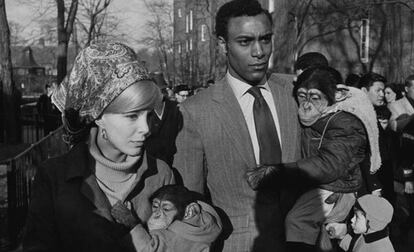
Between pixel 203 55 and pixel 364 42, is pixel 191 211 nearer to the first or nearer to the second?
pixel 364 42

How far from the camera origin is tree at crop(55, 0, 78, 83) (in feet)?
78.8

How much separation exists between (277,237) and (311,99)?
0.96 metres

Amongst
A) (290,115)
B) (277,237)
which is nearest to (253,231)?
(277,237)

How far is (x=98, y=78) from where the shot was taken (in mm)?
2670

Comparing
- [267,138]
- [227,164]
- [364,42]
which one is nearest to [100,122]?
[227,164]

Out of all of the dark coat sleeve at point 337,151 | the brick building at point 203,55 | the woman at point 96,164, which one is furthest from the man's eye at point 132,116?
the brick building at point 203,55

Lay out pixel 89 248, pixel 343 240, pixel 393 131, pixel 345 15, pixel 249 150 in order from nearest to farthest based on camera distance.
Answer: pixel 89 248
pixel 249 150
pixel 343 240
pixel 393 131
pixel 345 15

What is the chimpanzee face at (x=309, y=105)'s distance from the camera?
152 inches

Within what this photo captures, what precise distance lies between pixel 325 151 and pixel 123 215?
64.4 inches

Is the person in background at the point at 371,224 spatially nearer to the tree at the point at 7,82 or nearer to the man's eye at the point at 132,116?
the man's eye at the point at 132,116

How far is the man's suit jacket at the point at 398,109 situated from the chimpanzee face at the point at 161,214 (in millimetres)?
6982

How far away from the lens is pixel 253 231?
3471mm

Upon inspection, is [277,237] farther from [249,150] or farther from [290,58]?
[290,58]

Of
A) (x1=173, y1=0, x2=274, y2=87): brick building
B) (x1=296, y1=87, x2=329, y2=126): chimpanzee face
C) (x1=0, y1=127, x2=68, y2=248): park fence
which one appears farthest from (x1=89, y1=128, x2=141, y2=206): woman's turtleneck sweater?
(x1=173, y1=0, x2=274, y2=87): brick building
